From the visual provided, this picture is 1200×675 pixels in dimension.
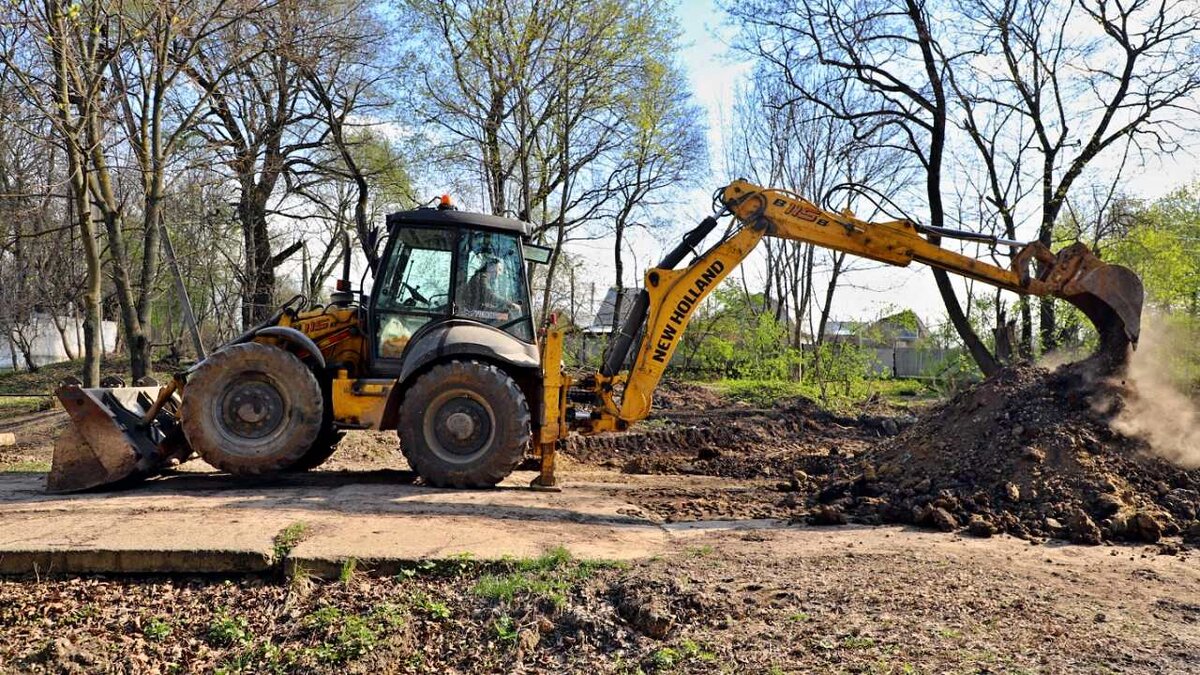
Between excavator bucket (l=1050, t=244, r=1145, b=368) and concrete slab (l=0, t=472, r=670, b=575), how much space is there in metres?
4.50

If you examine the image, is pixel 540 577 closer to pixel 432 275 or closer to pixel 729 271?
pixel 432 275

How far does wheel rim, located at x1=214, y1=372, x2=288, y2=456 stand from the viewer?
8.46 m

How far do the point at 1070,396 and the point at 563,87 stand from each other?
48.7ft

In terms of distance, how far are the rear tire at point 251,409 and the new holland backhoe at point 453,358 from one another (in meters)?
0.01

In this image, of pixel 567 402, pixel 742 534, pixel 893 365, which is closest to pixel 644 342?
pixel 567 402

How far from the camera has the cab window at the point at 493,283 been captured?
886 cm

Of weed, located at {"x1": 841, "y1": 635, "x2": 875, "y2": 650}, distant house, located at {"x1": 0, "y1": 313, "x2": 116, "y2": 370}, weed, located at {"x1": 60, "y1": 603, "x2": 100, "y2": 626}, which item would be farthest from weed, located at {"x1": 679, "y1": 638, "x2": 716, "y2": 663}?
distant house, located at {"x1": 0, "y1": 313, "x2": 116, "y2": 370}

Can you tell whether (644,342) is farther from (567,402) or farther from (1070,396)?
(1070,396)

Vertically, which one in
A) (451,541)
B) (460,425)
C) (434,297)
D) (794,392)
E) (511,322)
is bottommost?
(451,541)

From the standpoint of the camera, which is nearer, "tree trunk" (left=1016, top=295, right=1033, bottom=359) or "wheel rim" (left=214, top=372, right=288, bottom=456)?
"wheel rim" (left=214, top=372, right=288, bottom=456)

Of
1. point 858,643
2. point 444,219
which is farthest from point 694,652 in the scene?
point 444,219

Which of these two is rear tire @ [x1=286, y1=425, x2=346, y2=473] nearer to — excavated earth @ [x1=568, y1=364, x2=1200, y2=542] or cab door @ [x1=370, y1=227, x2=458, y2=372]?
cab door @ [x1=370, y1=227, x2=458, y2=372]

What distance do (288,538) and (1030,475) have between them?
19.7 feet

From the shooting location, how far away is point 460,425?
836 centimetres
